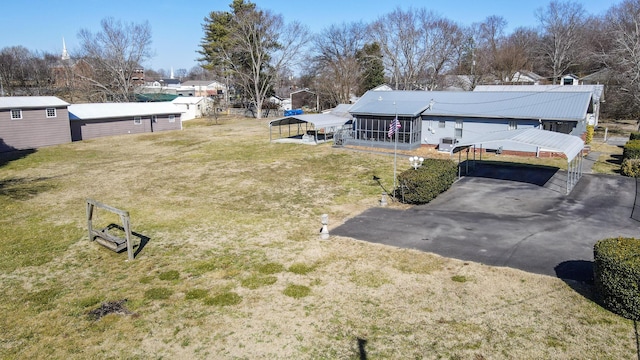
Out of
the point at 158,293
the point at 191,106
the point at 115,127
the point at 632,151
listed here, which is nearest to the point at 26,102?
the point at 115,127

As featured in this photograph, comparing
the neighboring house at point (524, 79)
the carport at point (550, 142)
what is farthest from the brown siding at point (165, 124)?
the neighboring house at point (524, 79)

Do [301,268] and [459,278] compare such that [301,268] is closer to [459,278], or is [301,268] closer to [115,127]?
[459,278]

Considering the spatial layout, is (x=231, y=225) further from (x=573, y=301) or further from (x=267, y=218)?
(x=573, y=301)

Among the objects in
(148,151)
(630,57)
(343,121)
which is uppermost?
(630,57)

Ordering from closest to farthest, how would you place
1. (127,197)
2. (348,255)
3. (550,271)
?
(550,271), (348,255), (127,197)

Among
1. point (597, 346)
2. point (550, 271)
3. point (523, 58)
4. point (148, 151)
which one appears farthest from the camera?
point (523, 58)

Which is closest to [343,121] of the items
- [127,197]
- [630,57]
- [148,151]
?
[148,151]

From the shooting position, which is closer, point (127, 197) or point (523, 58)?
point (127, 197)
